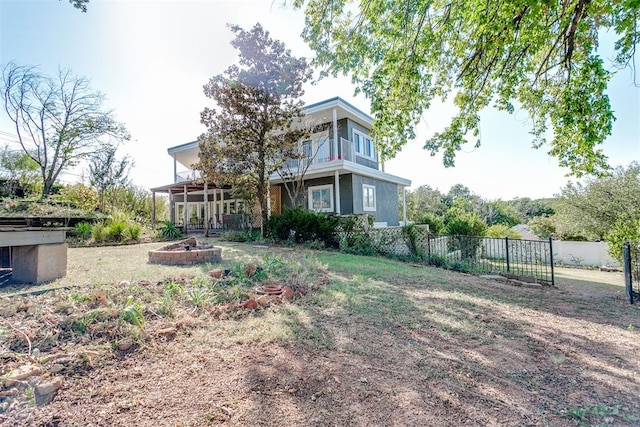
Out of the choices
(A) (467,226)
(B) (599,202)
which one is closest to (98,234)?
(A) (467,226)

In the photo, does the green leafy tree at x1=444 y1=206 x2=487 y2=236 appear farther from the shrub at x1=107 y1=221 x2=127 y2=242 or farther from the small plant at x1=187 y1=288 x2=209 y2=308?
the shrub at x1=107 y1=221 x2=127 y2=242

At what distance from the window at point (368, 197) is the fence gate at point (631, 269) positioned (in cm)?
1006

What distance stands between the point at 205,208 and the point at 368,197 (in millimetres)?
8759

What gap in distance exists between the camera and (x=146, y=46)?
6539 mm

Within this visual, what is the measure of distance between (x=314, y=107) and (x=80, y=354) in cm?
1360

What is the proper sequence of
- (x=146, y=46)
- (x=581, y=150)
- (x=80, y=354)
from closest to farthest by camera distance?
(x=80, y=354), (x=581, y=150), (x=146, y=46)

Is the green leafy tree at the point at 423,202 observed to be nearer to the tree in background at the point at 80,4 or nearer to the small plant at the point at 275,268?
the small plant at the point at 275,268

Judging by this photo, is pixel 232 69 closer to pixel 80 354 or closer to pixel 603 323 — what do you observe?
pixel 80 354

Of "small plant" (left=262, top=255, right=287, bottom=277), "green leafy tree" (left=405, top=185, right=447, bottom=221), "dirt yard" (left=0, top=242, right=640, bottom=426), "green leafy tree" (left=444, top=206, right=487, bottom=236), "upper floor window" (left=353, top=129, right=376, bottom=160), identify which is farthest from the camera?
"green leafy tree" (left=405, top=185, right=447, bottom=221)

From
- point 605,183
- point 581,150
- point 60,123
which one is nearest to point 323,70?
point 581,150

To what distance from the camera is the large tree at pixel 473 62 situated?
204 inches

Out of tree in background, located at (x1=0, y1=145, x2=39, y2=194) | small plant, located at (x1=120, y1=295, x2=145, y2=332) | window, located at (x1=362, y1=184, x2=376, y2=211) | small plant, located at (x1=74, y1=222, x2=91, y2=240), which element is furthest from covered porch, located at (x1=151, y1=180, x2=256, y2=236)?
small plant, located at (x1=120, y1=295, x2=145, y2=332)

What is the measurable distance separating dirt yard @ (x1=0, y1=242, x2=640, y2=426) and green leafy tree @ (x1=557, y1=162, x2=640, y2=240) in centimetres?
1788

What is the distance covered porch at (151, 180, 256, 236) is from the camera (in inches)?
658
